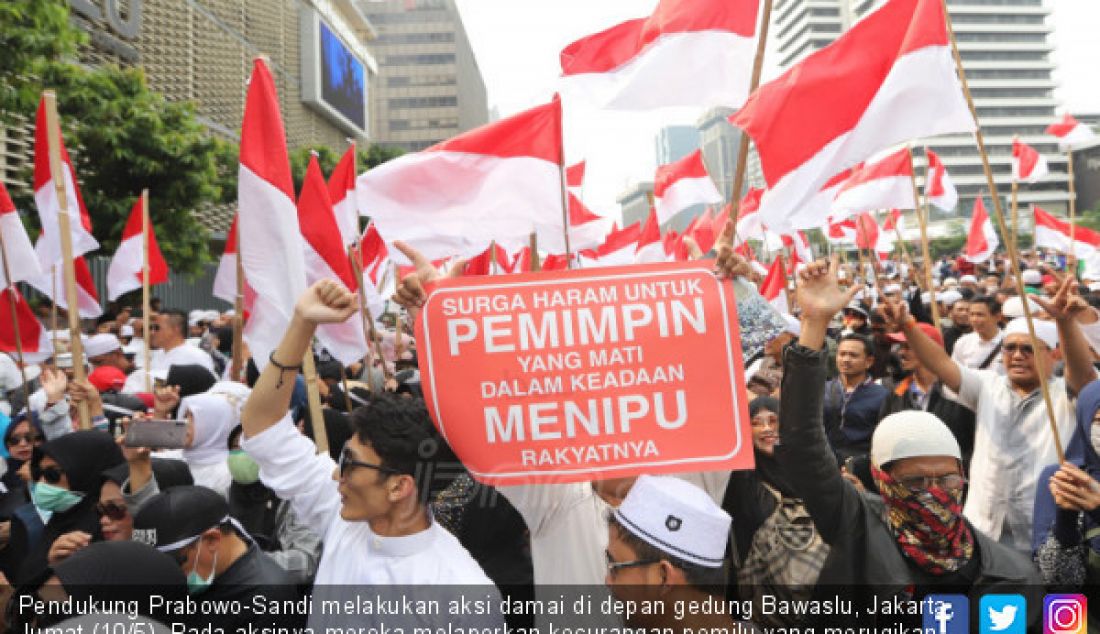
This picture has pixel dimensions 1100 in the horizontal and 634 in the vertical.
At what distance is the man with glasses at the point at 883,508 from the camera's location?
2.21 meters

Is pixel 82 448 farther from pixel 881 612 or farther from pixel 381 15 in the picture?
pixel 381 15

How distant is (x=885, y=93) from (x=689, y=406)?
4.56 ft

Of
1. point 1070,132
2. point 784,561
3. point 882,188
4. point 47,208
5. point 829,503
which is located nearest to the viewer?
point 829,503

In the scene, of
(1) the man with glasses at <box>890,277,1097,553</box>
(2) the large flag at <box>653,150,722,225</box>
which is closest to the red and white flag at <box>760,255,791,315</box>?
(2) the large flag at <box>653,150,722,225</box>

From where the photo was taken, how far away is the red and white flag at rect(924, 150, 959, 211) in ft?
34.7

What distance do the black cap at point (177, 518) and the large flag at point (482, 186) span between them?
1.45 meters

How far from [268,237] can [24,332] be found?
331 cm

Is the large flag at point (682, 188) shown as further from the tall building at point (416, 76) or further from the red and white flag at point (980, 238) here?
the tall building at point (416, 76)

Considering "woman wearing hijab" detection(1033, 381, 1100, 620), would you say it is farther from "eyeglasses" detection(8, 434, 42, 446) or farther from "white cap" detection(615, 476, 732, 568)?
"eyeglasses" detection(8, 434, 42, 446)

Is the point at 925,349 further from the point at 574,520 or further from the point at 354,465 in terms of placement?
the point at 354,465

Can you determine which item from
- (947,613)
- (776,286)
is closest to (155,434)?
(947,613)

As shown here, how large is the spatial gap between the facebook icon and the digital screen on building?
40093mm

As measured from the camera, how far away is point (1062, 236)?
11.1m

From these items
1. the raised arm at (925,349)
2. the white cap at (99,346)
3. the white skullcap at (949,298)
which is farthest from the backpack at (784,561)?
the white skullcap at (949,298)
